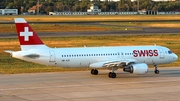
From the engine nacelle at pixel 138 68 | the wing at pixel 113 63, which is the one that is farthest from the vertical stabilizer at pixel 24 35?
the engine nacelle at pixel 138 68

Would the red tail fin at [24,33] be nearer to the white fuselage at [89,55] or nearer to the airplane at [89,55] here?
the airplane at [89,55]

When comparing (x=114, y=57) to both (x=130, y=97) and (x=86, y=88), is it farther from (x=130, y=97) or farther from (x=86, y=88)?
(x=130, y=97)

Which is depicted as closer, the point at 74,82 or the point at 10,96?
the point at 10,96

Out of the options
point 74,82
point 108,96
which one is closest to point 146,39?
point 74,82

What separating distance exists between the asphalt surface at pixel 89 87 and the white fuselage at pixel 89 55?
56.4 inches

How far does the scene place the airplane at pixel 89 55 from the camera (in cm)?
4072

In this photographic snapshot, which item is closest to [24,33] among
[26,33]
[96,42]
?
[26,33]

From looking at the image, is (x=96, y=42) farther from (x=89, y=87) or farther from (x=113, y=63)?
(x=89, y=87)

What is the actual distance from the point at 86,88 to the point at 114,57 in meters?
7.09

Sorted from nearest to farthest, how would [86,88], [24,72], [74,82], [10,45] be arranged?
[86,88] < [74,82] < [24,72] < [10,45]

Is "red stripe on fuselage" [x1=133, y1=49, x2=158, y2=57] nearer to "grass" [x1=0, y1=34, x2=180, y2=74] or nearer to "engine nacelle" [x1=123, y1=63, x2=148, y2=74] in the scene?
"engine nacelle" [x1=123, y1=63, x2=148, y2=74]

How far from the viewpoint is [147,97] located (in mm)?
32875

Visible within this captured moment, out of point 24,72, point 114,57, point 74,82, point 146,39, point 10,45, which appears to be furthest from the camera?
point 146,39

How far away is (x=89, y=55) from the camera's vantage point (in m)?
42.4
